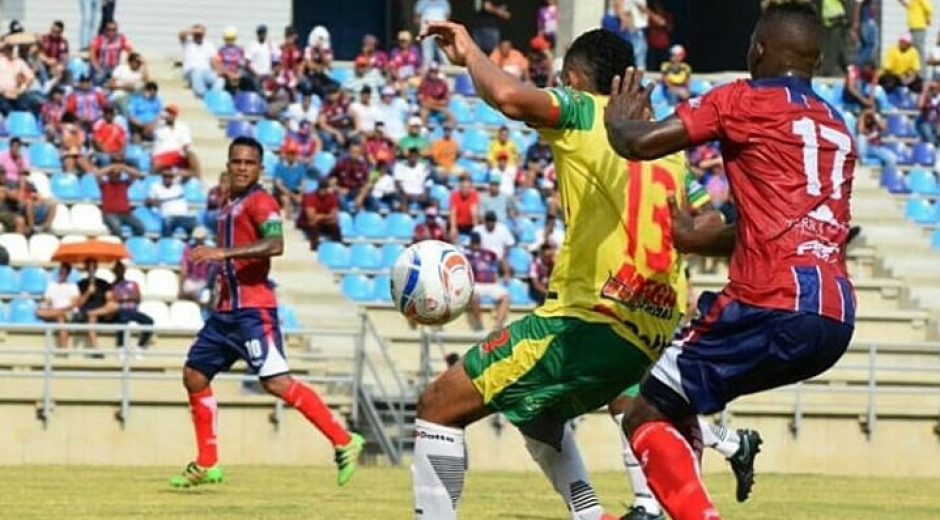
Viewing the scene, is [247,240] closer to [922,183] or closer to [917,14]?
[922,183]

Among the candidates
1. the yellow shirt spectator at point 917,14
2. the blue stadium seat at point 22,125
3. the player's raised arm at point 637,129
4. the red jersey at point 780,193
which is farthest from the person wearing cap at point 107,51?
the red jersey at point 780,193

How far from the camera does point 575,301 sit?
902 cm

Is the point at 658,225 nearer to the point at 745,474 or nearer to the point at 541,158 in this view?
the point at 745,474

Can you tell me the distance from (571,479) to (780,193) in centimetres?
203

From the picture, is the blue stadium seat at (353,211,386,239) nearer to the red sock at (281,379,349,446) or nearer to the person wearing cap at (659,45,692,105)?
the person wearing cap at (659,45,692,105)

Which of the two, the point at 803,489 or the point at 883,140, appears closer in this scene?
the point at 803,489

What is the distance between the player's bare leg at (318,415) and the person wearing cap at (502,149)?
13.5 m

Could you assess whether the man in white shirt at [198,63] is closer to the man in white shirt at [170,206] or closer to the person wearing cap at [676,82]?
the man in white shirt at [170,206]

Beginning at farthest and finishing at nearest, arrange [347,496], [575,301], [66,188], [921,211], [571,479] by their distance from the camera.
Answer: [921,211]
[66,188]
[347,496]
[571,479]
[575,301]

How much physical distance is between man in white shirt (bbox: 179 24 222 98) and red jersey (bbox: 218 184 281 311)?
14.3 m

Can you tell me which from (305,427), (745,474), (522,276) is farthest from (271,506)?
(522,276)

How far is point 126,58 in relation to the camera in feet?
93.1

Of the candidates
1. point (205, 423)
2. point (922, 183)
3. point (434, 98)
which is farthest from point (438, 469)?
point (922, 183)

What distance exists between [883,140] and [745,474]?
73.4 feet
